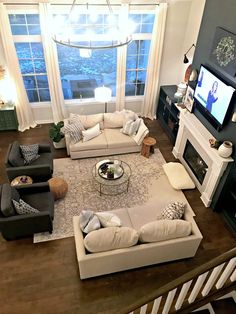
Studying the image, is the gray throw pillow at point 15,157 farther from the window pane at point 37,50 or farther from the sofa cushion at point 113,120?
the window pane at point 37,50

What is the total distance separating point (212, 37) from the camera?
16.0 ft

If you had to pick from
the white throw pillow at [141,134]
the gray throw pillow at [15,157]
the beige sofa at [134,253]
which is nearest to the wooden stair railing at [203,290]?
the beige sofa at [134,253]

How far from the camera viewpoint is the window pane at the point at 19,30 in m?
6.01

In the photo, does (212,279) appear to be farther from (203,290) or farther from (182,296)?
(182,296)

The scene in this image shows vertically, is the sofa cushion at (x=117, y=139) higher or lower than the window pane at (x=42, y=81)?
lower

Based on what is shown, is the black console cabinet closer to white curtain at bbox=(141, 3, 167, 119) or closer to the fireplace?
white curtain at bbox=(141, 3, 167, 119)

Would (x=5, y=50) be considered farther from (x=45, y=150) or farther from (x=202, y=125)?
(x=202, y=125)

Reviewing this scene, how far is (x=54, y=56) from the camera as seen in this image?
631 cm

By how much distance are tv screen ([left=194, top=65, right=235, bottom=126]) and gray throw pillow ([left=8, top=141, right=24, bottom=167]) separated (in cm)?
374

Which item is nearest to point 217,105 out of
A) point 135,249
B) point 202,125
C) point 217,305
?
point 202,125

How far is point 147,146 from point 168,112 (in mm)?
1314

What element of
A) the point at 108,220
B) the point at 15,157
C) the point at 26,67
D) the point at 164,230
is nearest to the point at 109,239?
the point at 108,220

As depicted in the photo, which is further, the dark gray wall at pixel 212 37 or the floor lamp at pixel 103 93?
the floor lamp at pixel 103 93

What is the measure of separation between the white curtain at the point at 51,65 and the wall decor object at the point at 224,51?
3.29 metres
